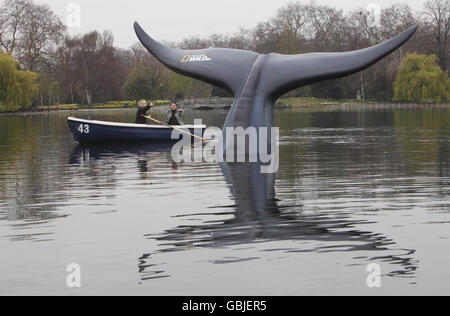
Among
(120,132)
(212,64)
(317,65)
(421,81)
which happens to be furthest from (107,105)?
(317,65)

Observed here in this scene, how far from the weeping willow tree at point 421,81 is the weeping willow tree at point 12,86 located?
4466 cm

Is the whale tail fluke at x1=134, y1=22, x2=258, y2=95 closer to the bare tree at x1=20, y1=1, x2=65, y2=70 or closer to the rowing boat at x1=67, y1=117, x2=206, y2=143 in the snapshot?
the rowing boat at x1=67, y1=117, x2=206, y2=143

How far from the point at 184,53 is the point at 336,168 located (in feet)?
18.5

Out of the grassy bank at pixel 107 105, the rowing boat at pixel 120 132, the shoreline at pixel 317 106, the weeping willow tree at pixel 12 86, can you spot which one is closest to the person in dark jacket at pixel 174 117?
the rowing boat at pixel 120 132

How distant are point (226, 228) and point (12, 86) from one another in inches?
3059

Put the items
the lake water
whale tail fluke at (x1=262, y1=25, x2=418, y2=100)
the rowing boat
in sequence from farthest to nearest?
1. the rowing boat
2. whale tail fluke at (x1=262, y1=25, x2=418, y2=100)
3. the lake water

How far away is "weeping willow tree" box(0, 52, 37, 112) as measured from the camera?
278 feet

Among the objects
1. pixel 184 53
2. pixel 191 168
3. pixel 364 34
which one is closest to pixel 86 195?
pixel 191 168

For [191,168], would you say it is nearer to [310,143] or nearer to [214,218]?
[214,218]

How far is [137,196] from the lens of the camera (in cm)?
1586

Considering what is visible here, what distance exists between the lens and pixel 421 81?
305 ft

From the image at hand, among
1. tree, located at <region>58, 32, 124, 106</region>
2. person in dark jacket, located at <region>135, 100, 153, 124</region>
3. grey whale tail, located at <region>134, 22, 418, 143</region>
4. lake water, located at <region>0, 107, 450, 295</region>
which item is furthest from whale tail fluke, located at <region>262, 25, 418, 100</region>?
tree, located at <region>58, 32, 124, 106</region>

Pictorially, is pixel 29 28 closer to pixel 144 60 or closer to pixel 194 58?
pixel 144 60

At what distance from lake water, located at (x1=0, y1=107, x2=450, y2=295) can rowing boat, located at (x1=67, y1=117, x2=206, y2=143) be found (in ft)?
33.0
